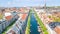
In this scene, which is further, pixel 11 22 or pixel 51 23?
pixel 11 22

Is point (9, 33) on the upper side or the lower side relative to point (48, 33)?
upper

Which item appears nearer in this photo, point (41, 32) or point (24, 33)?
point (24, 33)

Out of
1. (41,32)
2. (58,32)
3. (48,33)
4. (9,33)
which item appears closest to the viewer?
(9,33)

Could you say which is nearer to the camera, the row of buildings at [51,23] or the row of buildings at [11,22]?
the row of buildings at [11,22]

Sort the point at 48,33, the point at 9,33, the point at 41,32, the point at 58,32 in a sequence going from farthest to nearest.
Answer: the point at 41,32
the point at 48,33
the point at 58,32
the point at 9,33

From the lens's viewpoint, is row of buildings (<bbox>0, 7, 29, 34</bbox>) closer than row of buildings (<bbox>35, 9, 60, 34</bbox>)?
Yes

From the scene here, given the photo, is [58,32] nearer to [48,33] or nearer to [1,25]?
[48,33]

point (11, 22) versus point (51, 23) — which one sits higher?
point (51, 23)

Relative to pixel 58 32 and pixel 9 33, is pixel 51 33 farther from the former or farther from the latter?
pixel 9 33

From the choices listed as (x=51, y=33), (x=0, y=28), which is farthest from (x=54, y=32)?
(x=0, y=28)

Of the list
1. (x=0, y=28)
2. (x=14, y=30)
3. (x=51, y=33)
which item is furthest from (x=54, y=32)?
(x=0, y=28)
